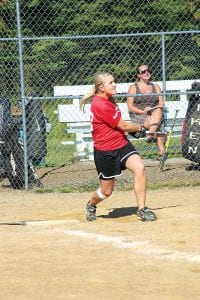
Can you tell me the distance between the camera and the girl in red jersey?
9.77 metres

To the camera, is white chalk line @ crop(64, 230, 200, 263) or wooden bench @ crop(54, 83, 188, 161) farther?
wooden bench @ crop(54, 83, 188, 161)

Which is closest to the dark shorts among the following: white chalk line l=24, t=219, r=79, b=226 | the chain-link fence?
white chalk line l=24, t=219, r=79, b=226

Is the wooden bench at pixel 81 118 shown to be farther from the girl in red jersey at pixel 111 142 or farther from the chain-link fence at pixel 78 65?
the girl in red jersey at pixel 111 142

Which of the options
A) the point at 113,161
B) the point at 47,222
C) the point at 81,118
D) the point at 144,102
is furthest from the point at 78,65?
the point at 113,161

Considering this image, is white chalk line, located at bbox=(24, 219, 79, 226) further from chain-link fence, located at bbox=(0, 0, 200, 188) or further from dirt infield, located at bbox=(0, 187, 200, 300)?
chain-link fence, located at bbox=(0, 0, 200, 188)

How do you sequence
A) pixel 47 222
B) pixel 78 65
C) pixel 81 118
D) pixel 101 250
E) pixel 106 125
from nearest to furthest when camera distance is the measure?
pixel 101 250
pixel 106 125
pixel 47 222
pixel 81 118
pixel 78 65

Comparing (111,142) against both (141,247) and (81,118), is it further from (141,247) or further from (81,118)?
(81,118)

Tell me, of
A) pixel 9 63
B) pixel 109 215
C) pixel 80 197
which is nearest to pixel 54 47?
pixel 9 63

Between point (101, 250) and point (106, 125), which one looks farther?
point (106, 125)

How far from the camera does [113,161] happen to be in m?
9.93

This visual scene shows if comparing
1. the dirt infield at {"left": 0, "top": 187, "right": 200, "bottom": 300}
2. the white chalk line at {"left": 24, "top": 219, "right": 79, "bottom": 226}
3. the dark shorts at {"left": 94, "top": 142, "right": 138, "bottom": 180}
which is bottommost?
the white chalk line at {"left": 24, "top": 219, "right": 79, "bottom": 226}

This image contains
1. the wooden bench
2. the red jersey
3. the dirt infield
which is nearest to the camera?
the dirt infield

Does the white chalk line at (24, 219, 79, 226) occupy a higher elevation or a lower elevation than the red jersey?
lower

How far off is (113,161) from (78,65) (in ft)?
27.0
